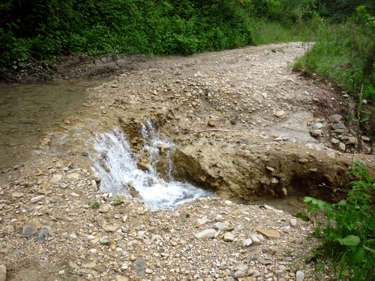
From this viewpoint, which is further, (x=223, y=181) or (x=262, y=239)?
(x=223, y=181)

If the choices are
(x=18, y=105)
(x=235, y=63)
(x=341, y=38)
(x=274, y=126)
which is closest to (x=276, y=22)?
(x=341, y=38)

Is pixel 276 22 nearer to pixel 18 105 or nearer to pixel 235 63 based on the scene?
pixel 235 63

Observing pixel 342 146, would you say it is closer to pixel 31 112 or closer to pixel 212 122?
pixel 212 122

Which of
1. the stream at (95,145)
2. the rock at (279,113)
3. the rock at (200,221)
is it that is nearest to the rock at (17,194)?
the stream at (95,145)

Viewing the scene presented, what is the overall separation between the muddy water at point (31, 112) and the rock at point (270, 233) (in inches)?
127

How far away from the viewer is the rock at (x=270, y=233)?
3070mm

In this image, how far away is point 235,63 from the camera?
8.16 m

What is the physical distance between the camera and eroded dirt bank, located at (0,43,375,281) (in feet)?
9.09

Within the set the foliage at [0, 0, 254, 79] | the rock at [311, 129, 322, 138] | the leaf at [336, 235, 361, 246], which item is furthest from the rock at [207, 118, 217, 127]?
the leaf at [336, 235, 361, 246]

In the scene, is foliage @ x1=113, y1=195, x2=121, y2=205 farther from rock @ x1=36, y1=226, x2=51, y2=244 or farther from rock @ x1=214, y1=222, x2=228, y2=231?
rock @ x1=214, y1=222, x2=228, y2=231

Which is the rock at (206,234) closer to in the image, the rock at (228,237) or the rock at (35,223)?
the rock at (228,237)

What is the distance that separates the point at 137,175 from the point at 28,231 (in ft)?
7.66

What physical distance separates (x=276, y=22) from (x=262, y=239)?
13716mm

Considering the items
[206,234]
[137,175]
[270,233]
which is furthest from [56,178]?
[270,233]
